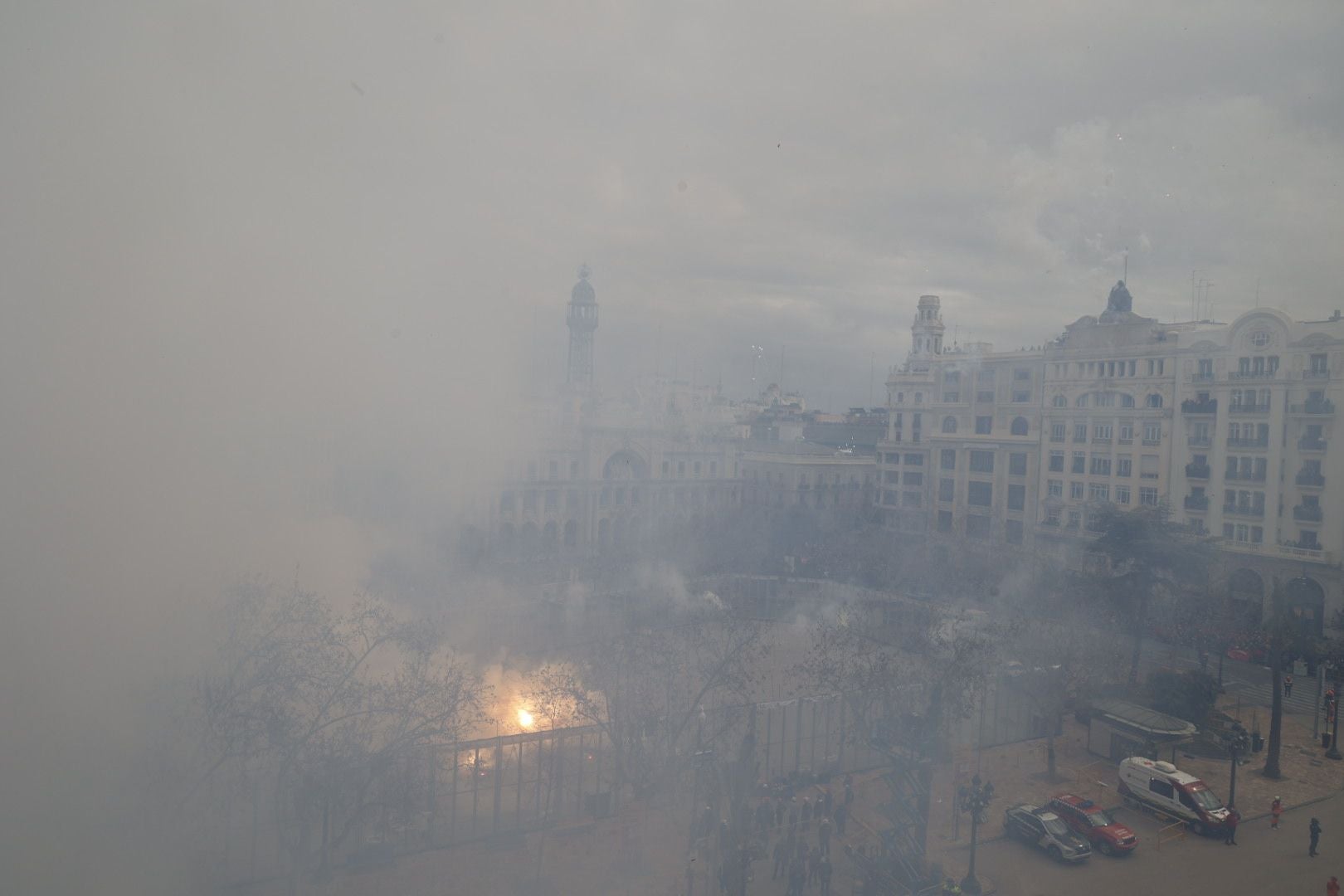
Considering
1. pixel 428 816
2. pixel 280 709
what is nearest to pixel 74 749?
pixel 280 709

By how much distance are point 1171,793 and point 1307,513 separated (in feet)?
29.5

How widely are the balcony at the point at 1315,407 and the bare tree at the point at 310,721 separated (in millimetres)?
14572

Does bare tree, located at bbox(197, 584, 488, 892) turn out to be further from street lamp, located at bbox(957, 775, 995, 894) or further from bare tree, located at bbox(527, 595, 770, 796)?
street lamp, located at bbox(957, 775, 995, 894)

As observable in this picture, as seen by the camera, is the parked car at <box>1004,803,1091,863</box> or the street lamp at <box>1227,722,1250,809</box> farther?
the street lamp at <box>1227,722,1250,809</box>

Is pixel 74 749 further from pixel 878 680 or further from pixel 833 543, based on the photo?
pixel 833 543

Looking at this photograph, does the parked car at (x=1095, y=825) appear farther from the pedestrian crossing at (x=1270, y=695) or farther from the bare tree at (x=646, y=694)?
the pedestrian crossing at (x=1270, y=695)

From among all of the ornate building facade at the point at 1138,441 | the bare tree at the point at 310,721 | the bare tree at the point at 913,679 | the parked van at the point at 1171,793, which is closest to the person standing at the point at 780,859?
the bare tree at the point at 913,679

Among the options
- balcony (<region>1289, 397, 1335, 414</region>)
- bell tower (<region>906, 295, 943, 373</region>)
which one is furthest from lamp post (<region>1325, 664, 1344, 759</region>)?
bell tower (<region>906, 295, 943, 373</region>)

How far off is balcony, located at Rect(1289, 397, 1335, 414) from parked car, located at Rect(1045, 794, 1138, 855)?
1012cm

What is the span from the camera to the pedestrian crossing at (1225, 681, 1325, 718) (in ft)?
37.1

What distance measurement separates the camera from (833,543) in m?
22.1

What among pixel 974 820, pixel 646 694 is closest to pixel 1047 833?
pixel 974 820

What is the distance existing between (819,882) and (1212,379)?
1398 cm

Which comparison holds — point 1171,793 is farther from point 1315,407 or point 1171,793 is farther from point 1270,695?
point 1315,407
